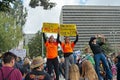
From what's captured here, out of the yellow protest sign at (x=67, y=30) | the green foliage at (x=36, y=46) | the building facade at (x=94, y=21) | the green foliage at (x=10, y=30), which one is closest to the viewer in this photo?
the yellow protest sign at (x=67, y=30)

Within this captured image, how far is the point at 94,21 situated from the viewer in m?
174

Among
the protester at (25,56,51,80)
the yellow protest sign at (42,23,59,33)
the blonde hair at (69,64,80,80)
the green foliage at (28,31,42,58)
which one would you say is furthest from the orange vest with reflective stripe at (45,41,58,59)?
the green foliage at (28,31,42,58)

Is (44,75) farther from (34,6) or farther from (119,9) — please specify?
(119,9)

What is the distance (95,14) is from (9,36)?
107 meters

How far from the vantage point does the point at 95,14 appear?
551ft

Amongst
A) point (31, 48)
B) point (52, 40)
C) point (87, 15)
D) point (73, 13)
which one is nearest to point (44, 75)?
point (52, 40)

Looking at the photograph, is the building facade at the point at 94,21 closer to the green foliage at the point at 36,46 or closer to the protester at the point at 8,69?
the green foliage at the point at 36,46

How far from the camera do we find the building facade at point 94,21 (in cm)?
15890

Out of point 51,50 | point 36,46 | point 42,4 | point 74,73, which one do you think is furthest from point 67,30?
point 36,46

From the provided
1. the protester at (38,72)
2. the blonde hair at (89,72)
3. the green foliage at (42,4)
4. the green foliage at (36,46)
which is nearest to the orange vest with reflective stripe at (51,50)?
the green foliage at (42,4)

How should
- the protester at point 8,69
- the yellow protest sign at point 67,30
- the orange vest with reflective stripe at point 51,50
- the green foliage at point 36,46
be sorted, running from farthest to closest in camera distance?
the green foliage at point 36,46 → the yellow protest sign at point 67,30 → the orange vest with reflective stripe at point 51,50 → the protester at point 8,69

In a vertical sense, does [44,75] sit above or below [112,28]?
above

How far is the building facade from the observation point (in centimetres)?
A: 15890

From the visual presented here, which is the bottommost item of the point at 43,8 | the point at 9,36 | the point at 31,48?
the point at 31,48
